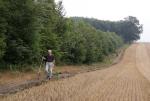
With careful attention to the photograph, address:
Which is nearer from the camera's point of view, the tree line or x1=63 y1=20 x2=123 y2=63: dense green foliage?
the tree line

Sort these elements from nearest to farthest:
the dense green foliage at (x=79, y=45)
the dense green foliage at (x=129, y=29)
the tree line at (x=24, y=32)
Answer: the tree line at (x=24, y=32) < the dense green foliage at (x=79, y=45) < the dense green foliage at (x=129, y=29)

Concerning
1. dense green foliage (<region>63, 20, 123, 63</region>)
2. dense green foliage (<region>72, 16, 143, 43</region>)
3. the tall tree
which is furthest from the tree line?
dense green foliage (<region>72, 16, 143, 43</region>)

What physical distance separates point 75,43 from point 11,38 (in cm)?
1678

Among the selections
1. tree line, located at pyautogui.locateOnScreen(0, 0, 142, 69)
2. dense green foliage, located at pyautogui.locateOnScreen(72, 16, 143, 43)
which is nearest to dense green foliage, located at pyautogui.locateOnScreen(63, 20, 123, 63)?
tree line, located at pyautogui.locateOnScreen(0, 0, 142, 69)

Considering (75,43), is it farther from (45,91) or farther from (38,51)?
(45,91)

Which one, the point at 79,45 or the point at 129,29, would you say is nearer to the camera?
the point at 79,45

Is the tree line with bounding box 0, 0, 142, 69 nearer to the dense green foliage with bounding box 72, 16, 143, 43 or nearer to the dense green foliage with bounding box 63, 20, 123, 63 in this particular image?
the dense green foliage with bounding box 63, 20, 123, 63

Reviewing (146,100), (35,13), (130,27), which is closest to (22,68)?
(35,13)

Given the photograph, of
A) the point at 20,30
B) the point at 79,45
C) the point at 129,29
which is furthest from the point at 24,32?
the point at 129,29

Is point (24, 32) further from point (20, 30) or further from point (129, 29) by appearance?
point (129, 29)

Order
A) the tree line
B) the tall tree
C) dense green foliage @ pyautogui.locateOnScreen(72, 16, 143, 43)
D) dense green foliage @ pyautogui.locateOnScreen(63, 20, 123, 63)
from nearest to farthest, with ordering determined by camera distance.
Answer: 1. the tree line
2. the tall tree
3. dense green foliage @ pyautogui.locateOnScreen(63, 20, 123, 63)
4. dense green foliage @ pyautogui.locateOnScreen(72, 16, 143, 43)

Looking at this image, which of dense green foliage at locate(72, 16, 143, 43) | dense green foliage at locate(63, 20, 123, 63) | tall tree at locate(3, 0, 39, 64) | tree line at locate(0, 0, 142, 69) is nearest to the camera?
tree line at locate(0, 0, 142, 69)

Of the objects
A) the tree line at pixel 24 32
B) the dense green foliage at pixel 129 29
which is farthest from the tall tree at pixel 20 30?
the dense green foliage at pixel 129 29

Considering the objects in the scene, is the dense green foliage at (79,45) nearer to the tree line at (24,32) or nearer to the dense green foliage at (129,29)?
the tree line at (24,32)
